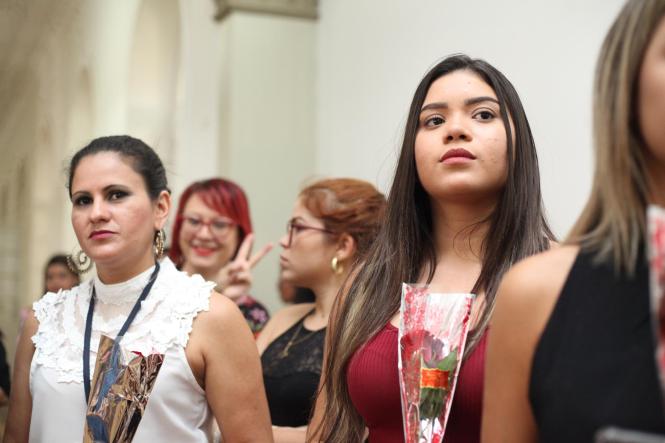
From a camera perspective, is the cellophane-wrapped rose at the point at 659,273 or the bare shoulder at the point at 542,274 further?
the bare shoulder at the point at 542,274

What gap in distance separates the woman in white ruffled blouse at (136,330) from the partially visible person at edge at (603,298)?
1270 millimetres

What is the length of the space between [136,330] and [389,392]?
2.74 ft

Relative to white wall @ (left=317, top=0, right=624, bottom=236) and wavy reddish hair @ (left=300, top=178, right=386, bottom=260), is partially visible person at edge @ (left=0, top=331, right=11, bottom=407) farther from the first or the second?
white wall @ (left=317, top=0, right=624, bottom=236)

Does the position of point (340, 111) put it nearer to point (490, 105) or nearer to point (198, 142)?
point (198, 142)

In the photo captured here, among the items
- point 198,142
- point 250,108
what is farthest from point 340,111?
point 198,142

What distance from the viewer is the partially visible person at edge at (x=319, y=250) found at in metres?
3.69

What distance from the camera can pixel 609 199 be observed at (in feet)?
4.55

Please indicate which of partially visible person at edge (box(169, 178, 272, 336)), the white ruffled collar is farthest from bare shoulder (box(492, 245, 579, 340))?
partially visible person at edge (box(169, 178, 272, 336))

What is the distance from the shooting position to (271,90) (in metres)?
7.13

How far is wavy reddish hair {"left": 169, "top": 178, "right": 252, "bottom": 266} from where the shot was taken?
466 centimetres

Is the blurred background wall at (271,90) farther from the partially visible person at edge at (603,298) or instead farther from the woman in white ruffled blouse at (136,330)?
the partially visible person at edge at (603,298)

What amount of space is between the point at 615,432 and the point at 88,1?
619cm

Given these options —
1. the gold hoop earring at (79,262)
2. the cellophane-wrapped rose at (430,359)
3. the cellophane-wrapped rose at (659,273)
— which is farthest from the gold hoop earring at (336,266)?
the cellophane-wrapped rose at (659,273)

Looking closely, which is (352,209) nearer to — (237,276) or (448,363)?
(237,276)
